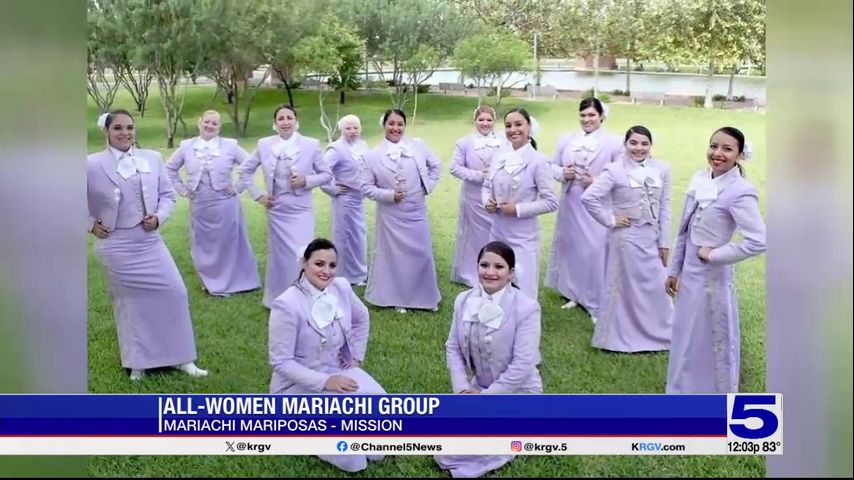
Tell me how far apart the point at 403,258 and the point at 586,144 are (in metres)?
0.77

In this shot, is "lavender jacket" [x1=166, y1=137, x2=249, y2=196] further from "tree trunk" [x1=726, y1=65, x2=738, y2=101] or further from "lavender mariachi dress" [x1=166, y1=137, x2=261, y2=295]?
"tree trunk" [x1=726, y1=65, x2=738, y2=101]

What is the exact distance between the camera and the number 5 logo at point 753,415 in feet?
9.83

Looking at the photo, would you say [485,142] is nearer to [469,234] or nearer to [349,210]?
[469,234]

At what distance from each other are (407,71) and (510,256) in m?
0.74

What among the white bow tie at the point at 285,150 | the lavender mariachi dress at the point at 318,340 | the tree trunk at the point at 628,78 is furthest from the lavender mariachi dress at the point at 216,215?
the tree trunk at the point at 628,78

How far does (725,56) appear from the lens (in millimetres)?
3006

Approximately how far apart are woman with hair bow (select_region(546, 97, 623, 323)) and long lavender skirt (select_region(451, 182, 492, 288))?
26cm

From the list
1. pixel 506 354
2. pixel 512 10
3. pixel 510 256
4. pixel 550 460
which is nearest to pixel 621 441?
pixel 550 460

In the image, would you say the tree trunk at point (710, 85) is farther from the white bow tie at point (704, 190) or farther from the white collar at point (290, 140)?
the white collar at point (290, 140)

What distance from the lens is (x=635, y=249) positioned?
10.3 feet

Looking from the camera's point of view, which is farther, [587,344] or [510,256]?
[587,344]

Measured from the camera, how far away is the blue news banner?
2984 millimetres

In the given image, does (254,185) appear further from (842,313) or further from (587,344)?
(842,313)

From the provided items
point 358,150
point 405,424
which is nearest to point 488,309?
point 405,424
